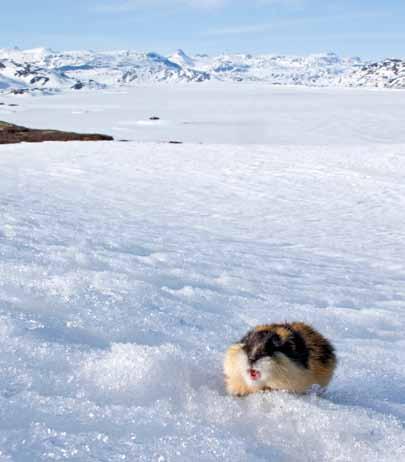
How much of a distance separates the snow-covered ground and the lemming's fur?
9 centimetres

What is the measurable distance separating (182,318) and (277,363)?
2231mm

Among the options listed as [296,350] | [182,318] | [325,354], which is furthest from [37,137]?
[296,350]

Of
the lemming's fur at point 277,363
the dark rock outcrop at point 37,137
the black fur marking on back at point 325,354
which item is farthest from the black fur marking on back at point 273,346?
the dark rock outcrop at point 37,137

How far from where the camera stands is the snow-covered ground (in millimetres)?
2885

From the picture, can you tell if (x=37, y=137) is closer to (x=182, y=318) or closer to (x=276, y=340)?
(x=182, y=318)

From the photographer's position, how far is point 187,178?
21.6 metres

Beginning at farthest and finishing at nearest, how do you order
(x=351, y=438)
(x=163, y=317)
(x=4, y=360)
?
(x=163, y=317) < (x=4, y=360) < (x=351, y=438)

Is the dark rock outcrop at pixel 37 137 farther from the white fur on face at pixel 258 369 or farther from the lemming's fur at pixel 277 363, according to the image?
the white fur on face at pixel 258 369

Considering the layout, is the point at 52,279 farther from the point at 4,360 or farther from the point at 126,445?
the point at 126,445

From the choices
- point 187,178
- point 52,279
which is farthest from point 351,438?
point 187,178

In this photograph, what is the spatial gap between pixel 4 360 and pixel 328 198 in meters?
16.5

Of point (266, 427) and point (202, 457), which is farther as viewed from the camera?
point (266, 427)

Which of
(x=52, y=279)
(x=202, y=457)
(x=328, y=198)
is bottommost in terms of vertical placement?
(x=202, y=457)

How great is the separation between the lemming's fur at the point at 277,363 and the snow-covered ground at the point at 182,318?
3.6 inches
